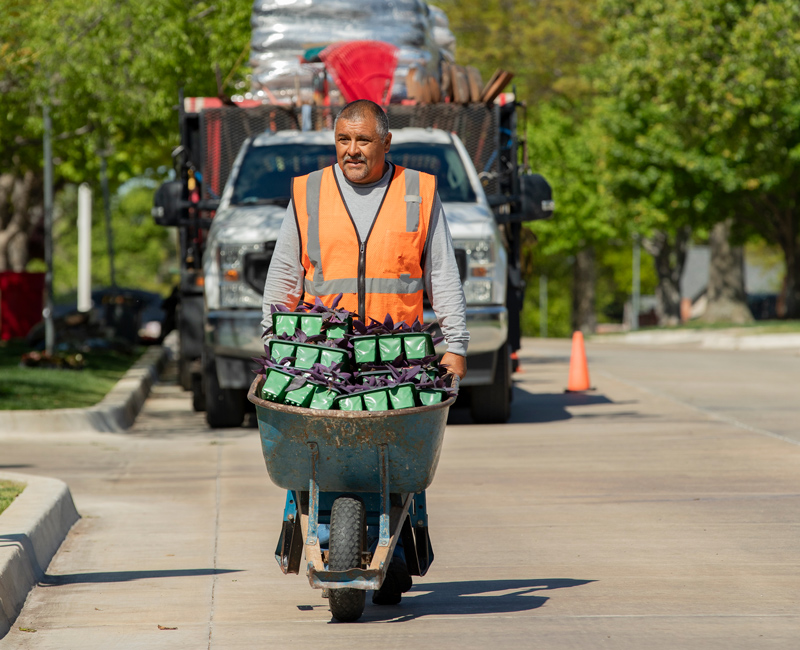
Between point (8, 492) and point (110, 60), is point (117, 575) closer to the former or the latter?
point (8, 492)

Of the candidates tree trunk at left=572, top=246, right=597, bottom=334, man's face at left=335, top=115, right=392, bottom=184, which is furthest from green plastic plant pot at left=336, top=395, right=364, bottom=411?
tree trunk at left=572, top=246, right=597, bottom=334

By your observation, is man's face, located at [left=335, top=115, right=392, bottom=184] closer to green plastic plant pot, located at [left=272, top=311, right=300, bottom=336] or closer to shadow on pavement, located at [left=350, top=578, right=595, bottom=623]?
green plastic plant pot, located at [left=272, top=311, right=300, bottom=336]

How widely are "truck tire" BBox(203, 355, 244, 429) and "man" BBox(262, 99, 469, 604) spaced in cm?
685

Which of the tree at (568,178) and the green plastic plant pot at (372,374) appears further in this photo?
the tree at (568,178)

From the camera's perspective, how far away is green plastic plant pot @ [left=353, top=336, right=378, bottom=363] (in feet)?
17.1

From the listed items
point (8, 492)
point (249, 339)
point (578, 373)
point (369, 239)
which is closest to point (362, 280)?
point (369, 239)

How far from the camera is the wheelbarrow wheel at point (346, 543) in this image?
505 cm

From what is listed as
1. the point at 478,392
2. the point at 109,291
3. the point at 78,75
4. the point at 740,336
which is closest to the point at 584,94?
the point at 740,336

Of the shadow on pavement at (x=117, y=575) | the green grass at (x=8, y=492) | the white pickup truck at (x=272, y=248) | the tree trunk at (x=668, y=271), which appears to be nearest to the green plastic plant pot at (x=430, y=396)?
the shadow on pavement at (x=117, y=575)

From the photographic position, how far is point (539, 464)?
10070 mm

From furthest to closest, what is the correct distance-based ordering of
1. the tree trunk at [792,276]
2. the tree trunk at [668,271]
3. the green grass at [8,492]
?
the tree trunk at [668,271] < the tree trunk at [792,276] < the green grass at [8,492]

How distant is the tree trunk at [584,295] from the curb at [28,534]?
52.4m

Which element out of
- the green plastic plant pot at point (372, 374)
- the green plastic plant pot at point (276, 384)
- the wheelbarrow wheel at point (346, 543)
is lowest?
the wheelbarrow wheel at point (346, 543)

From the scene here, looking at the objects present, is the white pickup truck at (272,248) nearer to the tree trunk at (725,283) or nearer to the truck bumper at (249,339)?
the truck bumper at (249,339)
